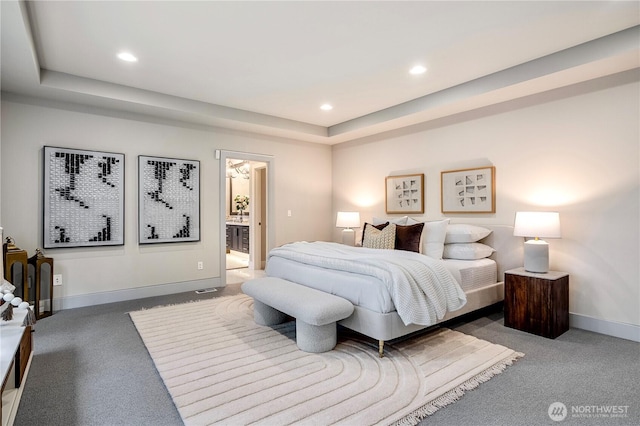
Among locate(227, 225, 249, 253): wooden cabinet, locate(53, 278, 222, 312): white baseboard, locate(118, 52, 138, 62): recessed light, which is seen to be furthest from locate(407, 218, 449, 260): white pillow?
locate(227, 225, 249, 253): wooden cabinet

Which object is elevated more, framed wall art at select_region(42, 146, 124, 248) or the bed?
framed wall art at select_region(42, 146, 124, 248)

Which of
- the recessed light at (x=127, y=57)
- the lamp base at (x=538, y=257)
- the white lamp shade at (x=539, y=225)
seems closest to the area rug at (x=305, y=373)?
the lamp base at (x=538, y=257)

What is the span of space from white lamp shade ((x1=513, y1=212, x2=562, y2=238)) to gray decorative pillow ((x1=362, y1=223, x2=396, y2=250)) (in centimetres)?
131

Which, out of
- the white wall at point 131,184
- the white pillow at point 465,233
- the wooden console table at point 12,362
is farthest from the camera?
the white pillow at point 465,233

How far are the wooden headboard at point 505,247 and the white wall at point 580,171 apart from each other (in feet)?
0.38

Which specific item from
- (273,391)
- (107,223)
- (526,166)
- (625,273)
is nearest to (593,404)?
(625,273)

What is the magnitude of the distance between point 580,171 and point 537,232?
0.79m

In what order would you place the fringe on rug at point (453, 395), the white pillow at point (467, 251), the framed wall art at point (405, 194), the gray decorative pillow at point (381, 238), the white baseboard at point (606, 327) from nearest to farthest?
the fringe on rug at point (453, 395) → the white baseboard at point (606, 327) → the white pillow at point (467, 251) → the gray decorative pillow at point (381, 238) → the framed wall art at point (405, 194)

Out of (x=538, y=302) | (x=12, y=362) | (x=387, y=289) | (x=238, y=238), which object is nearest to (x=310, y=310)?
(x=387, y=289)

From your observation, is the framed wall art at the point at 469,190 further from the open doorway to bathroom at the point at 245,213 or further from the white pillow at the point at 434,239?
the open doorway to bathroom at the point at 245,213

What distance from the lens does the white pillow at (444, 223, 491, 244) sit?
12.9ft

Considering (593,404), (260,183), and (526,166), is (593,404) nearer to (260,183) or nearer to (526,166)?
(526,166)

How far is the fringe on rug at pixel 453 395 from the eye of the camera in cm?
186

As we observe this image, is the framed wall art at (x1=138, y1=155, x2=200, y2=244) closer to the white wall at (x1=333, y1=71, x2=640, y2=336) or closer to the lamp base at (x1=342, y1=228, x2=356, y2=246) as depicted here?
the lamp base at (x1=342, y1=228, x2=356, y2=246)
